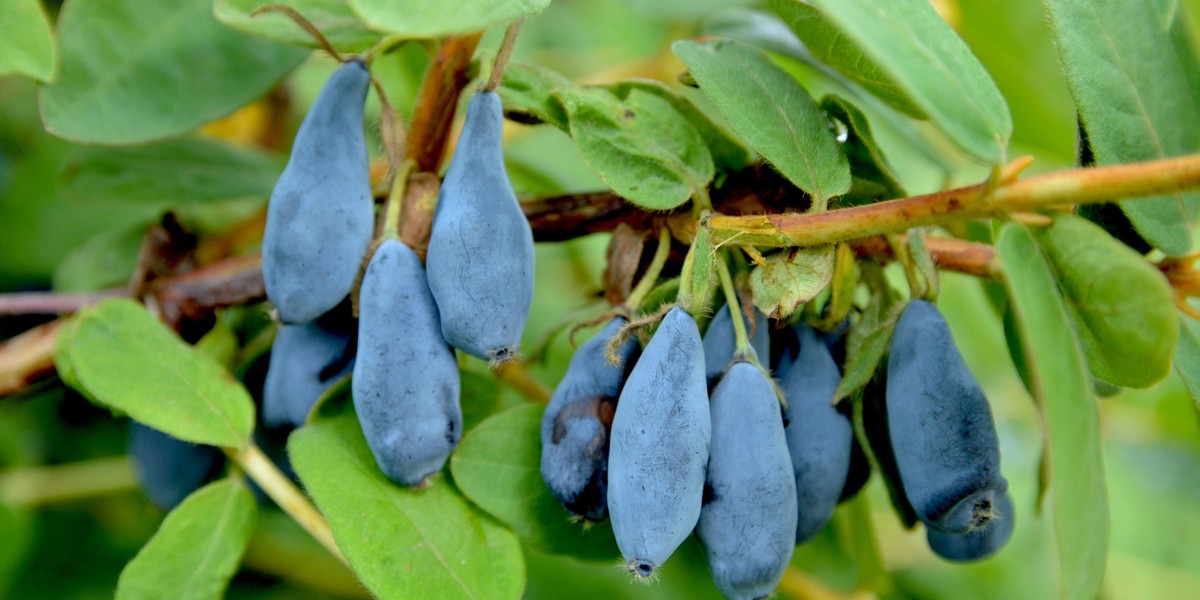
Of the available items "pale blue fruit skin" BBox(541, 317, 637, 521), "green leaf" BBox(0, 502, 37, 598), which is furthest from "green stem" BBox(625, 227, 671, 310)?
"green leaf" BBox(0, 502, 37, 598)

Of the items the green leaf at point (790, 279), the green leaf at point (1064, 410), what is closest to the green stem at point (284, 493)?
the green leaf at point (790, 279)

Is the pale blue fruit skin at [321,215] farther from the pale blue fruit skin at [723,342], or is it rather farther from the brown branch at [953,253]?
the brown branch at [953,253]

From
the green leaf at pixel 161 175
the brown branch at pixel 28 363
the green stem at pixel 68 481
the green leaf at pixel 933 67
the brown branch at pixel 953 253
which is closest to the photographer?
the green leaf at pixel 933 67

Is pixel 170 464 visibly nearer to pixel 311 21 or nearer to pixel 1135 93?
pixel 311 21

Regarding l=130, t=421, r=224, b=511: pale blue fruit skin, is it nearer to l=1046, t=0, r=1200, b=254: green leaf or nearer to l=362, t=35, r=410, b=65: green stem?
l=362, t=35, r=410, b=65: green stem

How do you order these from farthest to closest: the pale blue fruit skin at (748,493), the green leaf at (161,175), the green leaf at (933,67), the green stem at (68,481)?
1. the green stem at (68,481)
2. the green leaf at (161,175)
3. the pale blue fruit skin at (748,493)
4. the green leaf at (933,67)

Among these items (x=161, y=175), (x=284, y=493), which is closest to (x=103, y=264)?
(x=161, y=175)

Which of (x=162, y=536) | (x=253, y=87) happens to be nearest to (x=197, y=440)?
(x=162, y=536)
